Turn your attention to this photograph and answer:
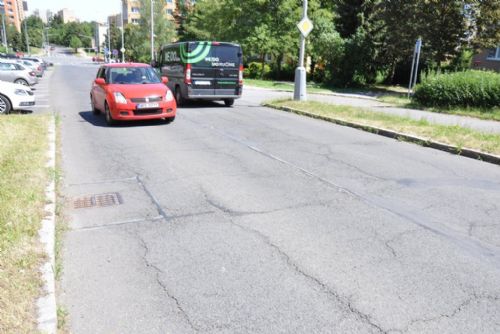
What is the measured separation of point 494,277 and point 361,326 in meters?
1.54

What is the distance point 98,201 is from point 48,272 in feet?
7.23

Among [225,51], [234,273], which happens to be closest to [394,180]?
[234,273]

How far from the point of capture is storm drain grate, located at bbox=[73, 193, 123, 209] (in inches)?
225

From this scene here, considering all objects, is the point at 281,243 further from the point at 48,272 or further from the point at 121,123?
the point at 121,123

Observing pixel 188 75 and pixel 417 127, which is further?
pixel 188 75

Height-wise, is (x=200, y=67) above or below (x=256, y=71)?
above

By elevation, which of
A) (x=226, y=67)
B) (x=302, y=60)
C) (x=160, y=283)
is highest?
(x=302, y=60)

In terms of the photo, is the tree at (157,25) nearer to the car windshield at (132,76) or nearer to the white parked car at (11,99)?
the white parked car at (11,99)

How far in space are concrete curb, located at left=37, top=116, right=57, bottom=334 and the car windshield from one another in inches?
268

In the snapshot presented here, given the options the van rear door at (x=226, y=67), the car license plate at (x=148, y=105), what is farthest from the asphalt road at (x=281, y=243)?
the van rear door at (x=226, y=67)

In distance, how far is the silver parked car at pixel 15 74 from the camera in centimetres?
2453

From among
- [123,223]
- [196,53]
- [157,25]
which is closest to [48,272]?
[123,223]

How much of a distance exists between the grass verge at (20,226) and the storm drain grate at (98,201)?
0.44 metres

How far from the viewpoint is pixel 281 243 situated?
4.58 m
